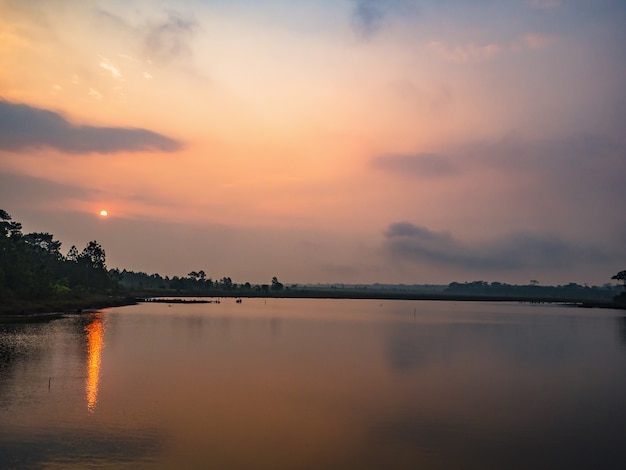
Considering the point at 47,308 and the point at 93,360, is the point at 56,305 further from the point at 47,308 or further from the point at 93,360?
the point at 93,360

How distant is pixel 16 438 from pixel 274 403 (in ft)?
47.8

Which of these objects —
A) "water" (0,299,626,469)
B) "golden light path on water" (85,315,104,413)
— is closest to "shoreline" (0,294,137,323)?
"golden light path on water" (85,315,104,413)

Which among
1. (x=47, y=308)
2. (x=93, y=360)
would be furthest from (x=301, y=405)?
(x=47, y=308)

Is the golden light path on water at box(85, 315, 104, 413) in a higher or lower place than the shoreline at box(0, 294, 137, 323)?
lower

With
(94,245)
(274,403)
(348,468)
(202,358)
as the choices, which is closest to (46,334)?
(202,358)

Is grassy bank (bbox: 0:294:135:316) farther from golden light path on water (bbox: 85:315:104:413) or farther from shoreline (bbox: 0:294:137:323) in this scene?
golden light path on water (bbox: 85:315:104:413)

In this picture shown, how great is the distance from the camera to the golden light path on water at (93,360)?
33.4 meters

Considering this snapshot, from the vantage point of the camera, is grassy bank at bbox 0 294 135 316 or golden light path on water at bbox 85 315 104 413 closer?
golden light path on water at bbox 85 315 104 413

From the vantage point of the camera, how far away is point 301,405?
3347 cm

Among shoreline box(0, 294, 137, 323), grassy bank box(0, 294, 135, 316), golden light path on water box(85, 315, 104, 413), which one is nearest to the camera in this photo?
golden light path on water box(85, 315, 104, 413)

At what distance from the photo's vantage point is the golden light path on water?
110 ft

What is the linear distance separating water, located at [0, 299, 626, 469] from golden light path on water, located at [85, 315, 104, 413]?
0.17 metres

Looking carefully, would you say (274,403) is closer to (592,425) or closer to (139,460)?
(139,460)

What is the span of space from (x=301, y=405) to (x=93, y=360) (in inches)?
950
